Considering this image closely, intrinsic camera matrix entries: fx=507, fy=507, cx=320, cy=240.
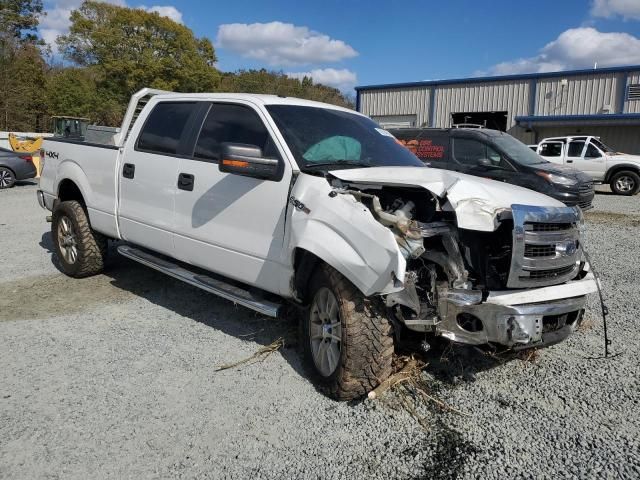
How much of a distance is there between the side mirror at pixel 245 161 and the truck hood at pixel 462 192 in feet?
1.60

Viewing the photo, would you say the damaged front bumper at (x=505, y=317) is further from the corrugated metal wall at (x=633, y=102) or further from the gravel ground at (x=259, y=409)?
the corrugated metal wall at (x=633, y=102)

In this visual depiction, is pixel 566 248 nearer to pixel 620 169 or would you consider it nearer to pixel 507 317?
pixel 507 317

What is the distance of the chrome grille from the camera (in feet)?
9.93

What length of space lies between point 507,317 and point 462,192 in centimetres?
78

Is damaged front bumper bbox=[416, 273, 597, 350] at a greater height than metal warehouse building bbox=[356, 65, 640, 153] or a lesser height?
lesser

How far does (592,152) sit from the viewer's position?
1736 cm

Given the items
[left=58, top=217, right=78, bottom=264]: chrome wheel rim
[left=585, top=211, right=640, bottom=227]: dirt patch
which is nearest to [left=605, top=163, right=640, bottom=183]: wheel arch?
[left=585, top=211, right=640, bottom=227]: dirt patch

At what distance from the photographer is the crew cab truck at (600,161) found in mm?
16844

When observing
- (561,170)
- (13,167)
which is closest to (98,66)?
(13,167)

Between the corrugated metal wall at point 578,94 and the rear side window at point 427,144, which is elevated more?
the corrugated metal wall at point 578,94

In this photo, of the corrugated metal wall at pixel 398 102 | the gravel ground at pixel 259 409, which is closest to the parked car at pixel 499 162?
the gravel ground at pixel 259 409

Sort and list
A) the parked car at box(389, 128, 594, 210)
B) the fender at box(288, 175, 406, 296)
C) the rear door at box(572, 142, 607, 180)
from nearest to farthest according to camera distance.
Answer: the fender at box(288, 175, 406, 296) → the parked car at box(389, 128, 594, 210) → the rear door at box(572, 142, 607, 180)

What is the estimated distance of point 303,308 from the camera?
369 cm

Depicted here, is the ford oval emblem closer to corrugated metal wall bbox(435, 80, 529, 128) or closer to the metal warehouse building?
the metal warehouse building
